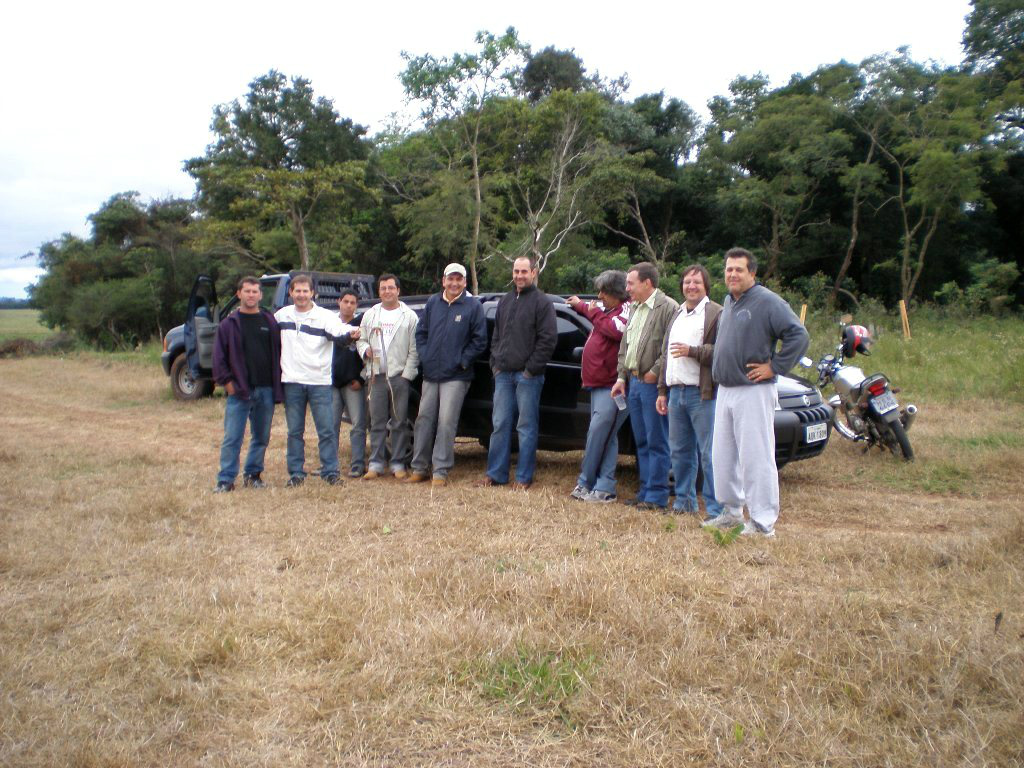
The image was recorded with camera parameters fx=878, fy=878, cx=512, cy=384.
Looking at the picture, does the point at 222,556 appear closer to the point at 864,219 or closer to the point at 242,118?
the point at 242,118

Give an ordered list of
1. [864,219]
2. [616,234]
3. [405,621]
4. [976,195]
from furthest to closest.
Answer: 1. [616,234]
2. [864,219]
3. [976,195]
4. [405,621]

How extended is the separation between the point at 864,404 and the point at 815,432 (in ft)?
4.64

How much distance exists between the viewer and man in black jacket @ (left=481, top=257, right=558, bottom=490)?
6.98 m

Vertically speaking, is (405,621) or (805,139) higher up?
(805,139)

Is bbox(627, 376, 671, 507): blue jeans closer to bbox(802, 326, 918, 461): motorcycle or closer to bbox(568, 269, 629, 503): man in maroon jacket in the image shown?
bbox(568, 269, 629, 503): man in maroon jacket

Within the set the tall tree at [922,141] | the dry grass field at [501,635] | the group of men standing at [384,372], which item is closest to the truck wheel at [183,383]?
the group of men standing at [384,372]

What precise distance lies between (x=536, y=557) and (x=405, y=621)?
47.5 inches

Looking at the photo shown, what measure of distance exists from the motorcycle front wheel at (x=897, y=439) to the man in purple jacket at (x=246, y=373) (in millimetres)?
5437

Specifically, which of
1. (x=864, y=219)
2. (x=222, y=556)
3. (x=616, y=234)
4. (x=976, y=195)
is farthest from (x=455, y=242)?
(x=222, y=556)

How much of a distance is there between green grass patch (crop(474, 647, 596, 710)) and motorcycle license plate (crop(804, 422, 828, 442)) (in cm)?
410

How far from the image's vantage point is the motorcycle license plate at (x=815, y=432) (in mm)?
6996

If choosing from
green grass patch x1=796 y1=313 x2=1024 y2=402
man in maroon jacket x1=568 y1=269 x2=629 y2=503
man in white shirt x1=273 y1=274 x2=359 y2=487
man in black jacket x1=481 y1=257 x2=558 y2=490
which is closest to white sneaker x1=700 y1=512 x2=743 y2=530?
man in maroon jacket x1=568 y1=269 x2=629 y2=503

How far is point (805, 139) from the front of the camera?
1019 inches

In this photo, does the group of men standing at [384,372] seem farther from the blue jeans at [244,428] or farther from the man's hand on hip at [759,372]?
the man's hand on hip at [759,372]
